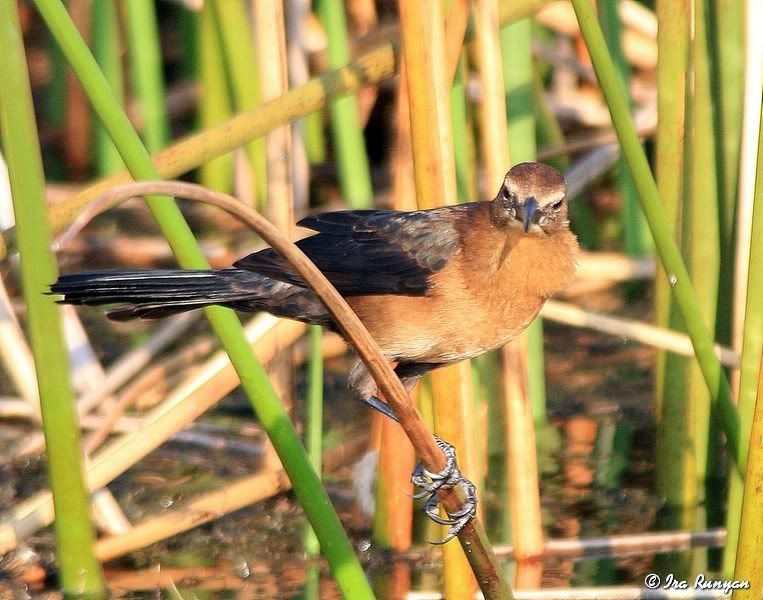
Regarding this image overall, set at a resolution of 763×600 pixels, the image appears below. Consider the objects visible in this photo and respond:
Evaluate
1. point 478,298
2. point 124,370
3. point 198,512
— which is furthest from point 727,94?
point 124,370

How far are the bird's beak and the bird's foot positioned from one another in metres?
0.55

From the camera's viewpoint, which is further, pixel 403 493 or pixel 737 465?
pixel 403 493

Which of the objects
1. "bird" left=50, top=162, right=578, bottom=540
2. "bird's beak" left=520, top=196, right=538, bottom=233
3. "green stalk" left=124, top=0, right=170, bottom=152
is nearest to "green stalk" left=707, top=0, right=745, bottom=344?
"bird" left=50, top=162, right=578, bottom=540

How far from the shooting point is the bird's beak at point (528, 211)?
2787 mm

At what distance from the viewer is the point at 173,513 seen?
12.8ft

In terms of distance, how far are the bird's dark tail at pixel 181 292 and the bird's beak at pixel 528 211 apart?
572 millimetres

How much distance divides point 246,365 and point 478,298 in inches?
30.5

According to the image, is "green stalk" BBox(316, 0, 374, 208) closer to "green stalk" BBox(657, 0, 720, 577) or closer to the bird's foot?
"green stalk" BBox(657, 0, 720, 577)

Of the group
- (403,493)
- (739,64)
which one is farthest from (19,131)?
(739,64)

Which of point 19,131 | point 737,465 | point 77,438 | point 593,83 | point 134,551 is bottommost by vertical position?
point 134,551

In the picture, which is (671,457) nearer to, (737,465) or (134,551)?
(737,465)

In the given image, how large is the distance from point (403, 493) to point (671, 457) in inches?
36.1

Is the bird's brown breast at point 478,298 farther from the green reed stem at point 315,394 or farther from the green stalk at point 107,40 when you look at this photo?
the green stalk at point 107,40

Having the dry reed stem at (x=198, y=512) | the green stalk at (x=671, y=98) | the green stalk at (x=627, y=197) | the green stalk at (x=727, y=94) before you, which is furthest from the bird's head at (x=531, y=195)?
the green stalk at (x=627, y=197)
